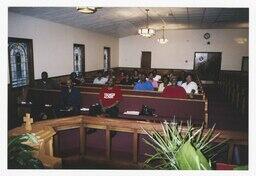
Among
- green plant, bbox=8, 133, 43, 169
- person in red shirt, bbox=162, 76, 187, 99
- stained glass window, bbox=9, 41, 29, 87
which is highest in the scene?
stained glass window, bbox=9, 41, 29, 87

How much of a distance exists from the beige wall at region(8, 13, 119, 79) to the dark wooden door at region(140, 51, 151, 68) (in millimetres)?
4330

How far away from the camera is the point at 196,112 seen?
5.46 metres

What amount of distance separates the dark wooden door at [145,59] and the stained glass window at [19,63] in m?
8.99

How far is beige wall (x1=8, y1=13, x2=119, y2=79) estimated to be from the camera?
7.42 m

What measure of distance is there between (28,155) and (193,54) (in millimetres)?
14116

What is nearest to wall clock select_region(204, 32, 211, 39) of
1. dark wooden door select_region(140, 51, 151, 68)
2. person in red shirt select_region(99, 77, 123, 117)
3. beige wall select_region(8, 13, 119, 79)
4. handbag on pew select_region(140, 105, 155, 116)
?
dark wooden door select_region(140, 51, 151, 68)

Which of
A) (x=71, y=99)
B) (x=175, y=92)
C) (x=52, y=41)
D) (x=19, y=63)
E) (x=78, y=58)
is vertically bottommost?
(x=71, y=99)

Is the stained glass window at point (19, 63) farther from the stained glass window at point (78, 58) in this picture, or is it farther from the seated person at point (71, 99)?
the stained glass window at point (78, 58)

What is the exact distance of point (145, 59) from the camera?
15.8 metres

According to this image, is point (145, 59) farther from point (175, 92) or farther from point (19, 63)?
point (175, 92)

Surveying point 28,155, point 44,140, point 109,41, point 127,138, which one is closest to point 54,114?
point 127,138

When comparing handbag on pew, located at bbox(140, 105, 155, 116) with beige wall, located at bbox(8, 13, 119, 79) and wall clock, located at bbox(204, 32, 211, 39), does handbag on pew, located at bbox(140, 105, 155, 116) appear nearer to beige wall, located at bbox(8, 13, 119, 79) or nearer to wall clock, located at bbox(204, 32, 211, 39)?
beige wall, located at bbox(8, 13, 119, 79)

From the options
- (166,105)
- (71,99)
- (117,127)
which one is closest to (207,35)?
(166,105)

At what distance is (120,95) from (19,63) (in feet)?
11.4
